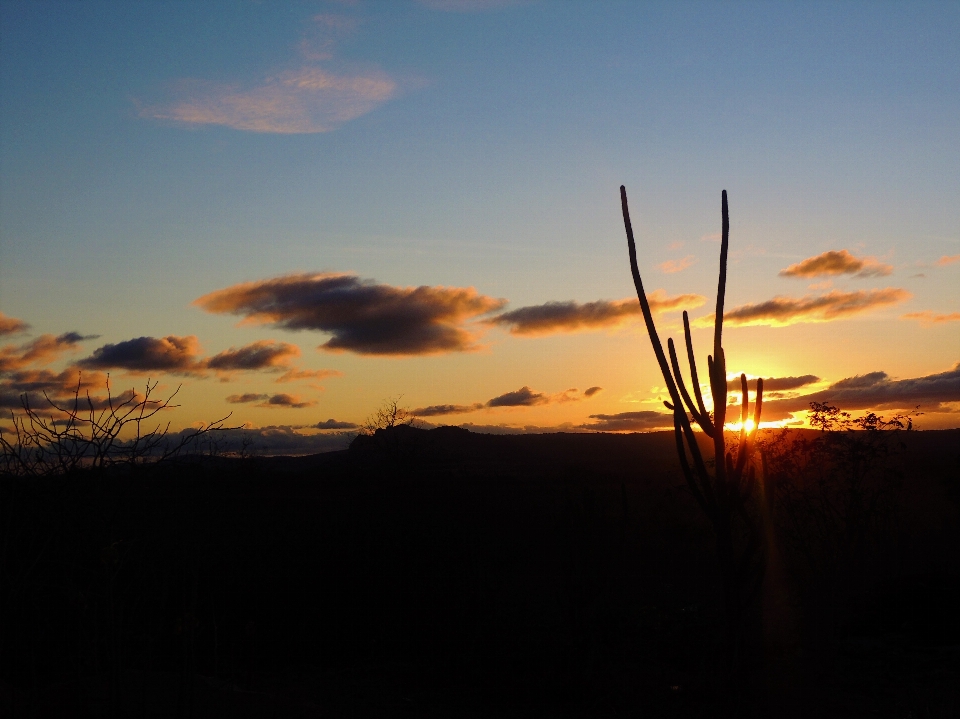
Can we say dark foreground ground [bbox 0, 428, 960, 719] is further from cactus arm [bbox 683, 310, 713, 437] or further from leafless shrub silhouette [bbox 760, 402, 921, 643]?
cactus arm [bbox 683, 310, 713, 437]

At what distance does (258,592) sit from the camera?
1247 cm

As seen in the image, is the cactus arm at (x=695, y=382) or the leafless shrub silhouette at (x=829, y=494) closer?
the cactus arm at (x=695, y=382)

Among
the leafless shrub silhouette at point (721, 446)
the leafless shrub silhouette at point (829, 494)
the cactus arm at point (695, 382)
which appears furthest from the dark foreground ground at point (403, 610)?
the cactus arm at point (695, 382)

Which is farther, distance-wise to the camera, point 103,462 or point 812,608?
point 812,608

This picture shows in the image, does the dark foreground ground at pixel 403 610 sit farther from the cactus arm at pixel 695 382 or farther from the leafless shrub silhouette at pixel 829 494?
the cactus arm at pixel 695 382

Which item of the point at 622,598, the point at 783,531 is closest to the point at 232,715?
the point at 622,598

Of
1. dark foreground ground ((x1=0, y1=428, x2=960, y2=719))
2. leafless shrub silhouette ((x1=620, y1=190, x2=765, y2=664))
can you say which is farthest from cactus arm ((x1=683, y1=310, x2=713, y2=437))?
dark foreground ground ((x1=0, y1=428, x2=960, y2=719))

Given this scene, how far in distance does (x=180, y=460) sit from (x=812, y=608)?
9.37 metres

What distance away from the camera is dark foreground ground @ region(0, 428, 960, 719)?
27.0 feet

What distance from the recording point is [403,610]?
12.8 metres

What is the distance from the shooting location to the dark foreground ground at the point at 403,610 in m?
8.24

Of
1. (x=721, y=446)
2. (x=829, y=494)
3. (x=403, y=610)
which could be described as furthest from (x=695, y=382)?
(x=829, y=494)

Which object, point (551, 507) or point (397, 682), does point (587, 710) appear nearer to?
point (397, 682)

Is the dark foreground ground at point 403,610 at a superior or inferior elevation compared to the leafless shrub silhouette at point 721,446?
inferior
